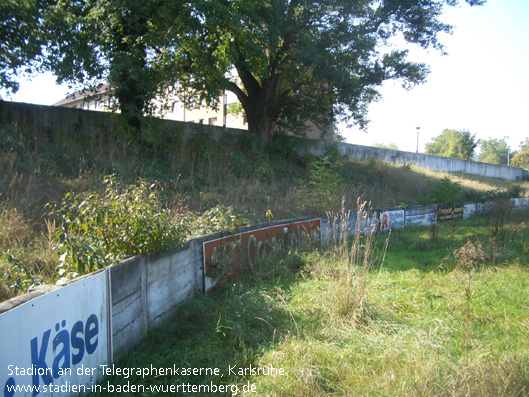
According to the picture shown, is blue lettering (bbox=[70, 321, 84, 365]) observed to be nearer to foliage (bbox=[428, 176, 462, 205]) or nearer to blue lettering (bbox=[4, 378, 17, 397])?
blue lettering (bbox=[4, 378, 17, 397])

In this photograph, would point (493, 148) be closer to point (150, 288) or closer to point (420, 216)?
point (420, 216)

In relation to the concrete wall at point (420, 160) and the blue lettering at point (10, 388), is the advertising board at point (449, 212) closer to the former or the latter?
the concrete wall at point (420, 160)

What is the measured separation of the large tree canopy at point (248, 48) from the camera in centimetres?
1155

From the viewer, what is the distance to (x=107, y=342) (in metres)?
3.78

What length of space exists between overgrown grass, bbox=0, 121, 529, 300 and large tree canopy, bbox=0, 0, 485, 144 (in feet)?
5.24

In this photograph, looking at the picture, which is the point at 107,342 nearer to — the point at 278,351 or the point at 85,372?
the point at 85,372

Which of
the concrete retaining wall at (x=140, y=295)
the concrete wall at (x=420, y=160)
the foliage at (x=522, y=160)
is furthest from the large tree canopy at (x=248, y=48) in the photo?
the foliage at (x=522, y=160)

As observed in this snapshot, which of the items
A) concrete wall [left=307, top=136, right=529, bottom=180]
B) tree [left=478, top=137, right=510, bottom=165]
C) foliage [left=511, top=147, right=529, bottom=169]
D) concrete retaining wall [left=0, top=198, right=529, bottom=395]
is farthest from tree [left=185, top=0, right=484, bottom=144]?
tree [left=478, top=137, right=510, bottom=165]

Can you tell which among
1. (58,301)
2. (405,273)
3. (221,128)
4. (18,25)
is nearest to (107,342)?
(58,301)

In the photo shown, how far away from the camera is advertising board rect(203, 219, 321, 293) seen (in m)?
6.33

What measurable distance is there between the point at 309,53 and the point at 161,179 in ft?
25.9

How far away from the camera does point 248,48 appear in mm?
13188

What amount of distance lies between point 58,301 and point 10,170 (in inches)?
241

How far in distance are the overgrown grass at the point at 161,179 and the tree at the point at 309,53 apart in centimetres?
214
